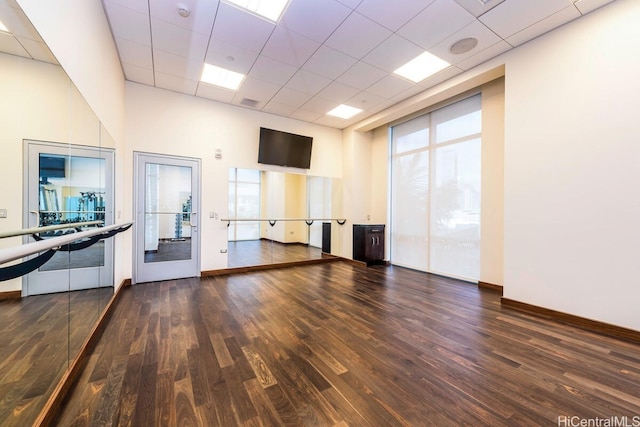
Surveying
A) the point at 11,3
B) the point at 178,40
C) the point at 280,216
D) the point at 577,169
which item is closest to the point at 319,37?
the point at 178,40

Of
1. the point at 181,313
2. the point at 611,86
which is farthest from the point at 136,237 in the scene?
the point at 611,86

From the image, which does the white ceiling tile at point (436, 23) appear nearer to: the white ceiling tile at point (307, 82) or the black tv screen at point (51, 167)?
the white ceiling tile at point (307, 82)

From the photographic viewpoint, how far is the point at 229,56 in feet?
12.0

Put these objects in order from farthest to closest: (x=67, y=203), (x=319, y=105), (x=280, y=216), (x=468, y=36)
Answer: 1. (x=280, y=216)
2. (x=319, y=105)
3. (x=468, y=36)
4. (x=67, y=203)

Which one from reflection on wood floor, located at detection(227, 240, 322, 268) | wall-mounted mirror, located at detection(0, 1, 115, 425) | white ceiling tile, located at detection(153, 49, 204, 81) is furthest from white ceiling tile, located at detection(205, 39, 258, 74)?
reflection on wood floor, located at detection(227, 240, 322, 268)

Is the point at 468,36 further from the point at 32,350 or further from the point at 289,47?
the point at 32,350

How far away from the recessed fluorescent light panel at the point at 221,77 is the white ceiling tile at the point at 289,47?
899mm

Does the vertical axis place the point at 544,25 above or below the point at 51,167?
above

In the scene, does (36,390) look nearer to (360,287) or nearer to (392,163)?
(360,287)

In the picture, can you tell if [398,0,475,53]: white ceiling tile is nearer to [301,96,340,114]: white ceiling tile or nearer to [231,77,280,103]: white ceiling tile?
[301,96,340,114]: white ceiling tile

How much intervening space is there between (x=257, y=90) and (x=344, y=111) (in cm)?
203

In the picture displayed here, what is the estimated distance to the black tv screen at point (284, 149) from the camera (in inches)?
215

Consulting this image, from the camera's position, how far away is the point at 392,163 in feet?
20.7

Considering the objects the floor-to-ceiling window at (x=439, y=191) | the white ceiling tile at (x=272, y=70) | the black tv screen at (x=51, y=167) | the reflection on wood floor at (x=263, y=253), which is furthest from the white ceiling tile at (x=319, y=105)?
the black tv screen at (x=51, y=167)
